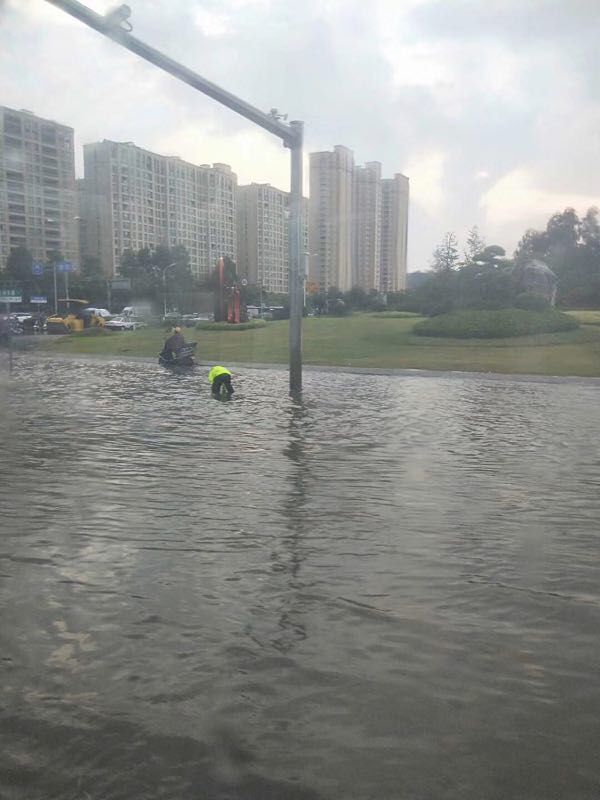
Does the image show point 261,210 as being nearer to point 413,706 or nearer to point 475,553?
point 475,553

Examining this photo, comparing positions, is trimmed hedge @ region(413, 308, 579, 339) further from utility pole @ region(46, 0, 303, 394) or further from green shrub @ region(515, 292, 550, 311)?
utility pole @ region(46, 0, 303, 394)

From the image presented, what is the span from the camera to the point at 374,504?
636 cm

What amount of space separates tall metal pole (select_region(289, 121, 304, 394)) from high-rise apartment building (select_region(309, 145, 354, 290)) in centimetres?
454

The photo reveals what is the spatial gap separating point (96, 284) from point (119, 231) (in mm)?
7821

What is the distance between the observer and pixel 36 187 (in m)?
21.1

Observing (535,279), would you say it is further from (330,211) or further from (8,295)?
(8,295)

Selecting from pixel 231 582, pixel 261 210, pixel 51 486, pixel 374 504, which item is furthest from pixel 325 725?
pixel 261 210

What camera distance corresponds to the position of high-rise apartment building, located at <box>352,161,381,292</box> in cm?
2478

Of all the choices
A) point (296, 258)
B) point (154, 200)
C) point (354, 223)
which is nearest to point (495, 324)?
point (354, 223)

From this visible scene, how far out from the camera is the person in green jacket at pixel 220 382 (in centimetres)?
1446

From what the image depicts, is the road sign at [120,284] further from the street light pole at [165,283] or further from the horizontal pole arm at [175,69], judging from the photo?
the horizontal pole arm at [175,69]

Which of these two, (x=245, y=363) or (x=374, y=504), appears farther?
(x=245, y=363)

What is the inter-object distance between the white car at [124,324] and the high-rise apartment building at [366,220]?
12094mm

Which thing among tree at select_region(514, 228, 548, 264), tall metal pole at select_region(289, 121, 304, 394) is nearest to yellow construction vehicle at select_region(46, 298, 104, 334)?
tall metal pole at select_region(289, 121, 304, 394)
